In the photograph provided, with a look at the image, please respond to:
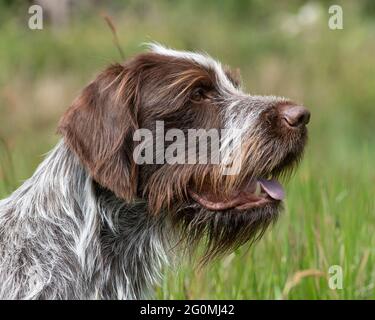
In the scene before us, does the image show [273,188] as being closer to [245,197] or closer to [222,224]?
[245,197]

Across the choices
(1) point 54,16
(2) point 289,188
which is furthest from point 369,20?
(2) point 289,188

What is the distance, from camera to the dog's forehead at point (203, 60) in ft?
15.3

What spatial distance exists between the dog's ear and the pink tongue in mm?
621

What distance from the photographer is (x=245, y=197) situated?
14.7 ft

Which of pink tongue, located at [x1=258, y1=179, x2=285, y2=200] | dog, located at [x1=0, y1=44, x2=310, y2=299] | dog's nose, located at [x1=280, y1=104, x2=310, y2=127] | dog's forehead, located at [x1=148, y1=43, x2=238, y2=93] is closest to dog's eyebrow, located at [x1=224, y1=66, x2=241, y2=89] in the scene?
dog's forehead, located at [x1=148, y1=43, x2=238, y2=93]

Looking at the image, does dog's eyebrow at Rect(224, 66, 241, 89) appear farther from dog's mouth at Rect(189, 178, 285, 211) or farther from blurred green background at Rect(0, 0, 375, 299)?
blurred green background at Rect(0, 0, 375, 299)

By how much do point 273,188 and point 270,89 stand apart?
350 inches

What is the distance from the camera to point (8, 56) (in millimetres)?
14930

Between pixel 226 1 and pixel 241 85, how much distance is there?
13.4 m

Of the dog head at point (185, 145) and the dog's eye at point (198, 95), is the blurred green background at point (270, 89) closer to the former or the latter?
the dog head at point (185, 145)

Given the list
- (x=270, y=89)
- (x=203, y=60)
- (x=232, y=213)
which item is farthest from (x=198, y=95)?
(x=270, y=89)
